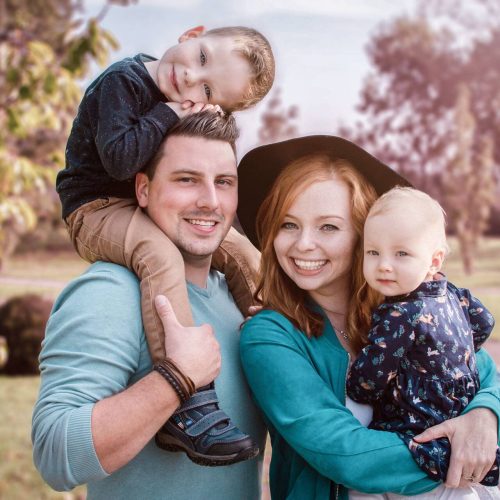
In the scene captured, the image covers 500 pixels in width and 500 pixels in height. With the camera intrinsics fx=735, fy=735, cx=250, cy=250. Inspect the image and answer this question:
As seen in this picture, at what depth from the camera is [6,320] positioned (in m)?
10.4

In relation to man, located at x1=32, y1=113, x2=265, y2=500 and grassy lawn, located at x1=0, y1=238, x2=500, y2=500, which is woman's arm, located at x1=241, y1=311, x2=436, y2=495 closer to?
man, located at x1=32, y1=113, x2=265, y2=500

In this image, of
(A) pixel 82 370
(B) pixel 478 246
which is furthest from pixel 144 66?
(B) pixel 478 246

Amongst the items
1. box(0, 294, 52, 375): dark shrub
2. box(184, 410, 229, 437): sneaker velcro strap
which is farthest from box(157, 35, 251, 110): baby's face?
box(0, 294, 52, 375): dark shrub

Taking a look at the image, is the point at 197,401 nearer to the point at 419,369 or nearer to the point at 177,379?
the point at 177,379

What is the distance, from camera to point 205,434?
2.10 meters

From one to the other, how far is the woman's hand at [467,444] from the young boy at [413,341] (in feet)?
0.06

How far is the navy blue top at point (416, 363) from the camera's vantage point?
206cm

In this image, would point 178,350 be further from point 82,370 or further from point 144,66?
point 144,66

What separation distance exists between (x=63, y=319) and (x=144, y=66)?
3.07 feet

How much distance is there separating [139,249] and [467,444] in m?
1.13

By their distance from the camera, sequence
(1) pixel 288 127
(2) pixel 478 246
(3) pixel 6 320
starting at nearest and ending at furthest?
1. (3) pixel 6 320
2. (1) pixel 288 127
3. (2) pixel 478 246

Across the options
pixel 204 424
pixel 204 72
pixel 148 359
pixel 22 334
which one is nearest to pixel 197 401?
pixel 204 424

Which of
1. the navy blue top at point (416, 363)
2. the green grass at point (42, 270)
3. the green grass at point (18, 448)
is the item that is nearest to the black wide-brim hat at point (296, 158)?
the navy blue top at point (416, 363)

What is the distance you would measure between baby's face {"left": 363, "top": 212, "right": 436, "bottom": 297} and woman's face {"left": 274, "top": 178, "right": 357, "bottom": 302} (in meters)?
0.21
